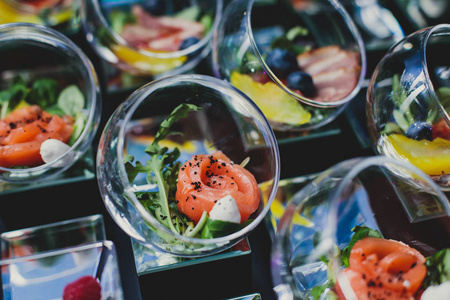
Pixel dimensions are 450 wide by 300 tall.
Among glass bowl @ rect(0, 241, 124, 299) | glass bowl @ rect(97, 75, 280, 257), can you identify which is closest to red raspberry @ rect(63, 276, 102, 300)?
glass bowl @ rect(0, 241, 124, 299)

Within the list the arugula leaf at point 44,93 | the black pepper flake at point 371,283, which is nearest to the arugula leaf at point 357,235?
the black pepper flake at point 371,283

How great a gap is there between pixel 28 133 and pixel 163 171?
1.07 feet

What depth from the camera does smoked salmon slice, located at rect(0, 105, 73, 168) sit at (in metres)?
1.16

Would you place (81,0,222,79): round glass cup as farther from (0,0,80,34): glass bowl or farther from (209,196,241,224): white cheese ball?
(209,196,241,224): white cheese ball

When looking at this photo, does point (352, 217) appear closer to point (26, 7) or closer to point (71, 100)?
point (71, 100)

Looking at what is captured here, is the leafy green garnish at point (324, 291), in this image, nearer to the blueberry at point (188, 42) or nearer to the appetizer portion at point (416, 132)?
the appetizer portion at point (416, 132)

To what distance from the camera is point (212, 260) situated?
111 centimetres

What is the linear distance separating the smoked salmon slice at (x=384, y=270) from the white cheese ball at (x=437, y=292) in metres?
0.02

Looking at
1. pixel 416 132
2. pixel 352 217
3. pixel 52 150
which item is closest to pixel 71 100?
pixel 52 150

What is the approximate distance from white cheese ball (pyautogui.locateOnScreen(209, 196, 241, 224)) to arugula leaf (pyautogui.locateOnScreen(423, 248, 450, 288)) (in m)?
0.37

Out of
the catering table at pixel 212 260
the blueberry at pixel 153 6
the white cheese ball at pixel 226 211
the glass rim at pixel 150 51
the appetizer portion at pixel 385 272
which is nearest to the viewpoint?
the appetizer portion at pixel 385 272

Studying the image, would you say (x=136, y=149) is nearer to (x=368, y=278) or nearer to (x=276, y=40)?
(x=276, y=40)

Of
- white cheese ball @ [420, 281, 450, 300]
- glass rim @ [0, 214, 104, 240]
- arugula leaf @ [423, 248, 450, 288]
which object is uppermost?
glass rim @ [0, 214, 104, 240]

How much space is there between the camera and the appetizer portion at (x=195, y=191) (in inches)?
40.2
